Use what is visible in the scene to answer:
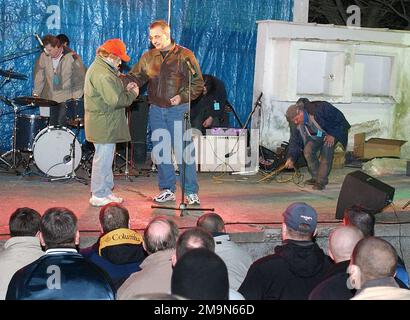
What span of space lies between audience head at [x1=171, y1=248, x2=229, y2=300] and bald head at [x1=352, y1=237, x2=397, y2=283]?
1.06 m

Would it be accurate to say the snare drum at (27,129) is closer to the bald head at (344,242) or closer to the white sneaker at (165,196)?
the white sneaker at (165,196)

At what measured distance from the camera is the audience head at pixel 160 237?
4.98 metres

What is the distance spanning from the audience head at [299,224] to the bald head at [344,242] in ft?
0.75

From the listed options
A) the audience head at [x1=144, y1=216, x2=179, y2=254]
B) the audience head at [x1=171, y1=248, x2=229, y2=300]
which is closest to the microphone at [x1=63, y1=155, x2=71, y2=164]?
the audience head at [x1=144, y1=216, x2=179, y2=254]

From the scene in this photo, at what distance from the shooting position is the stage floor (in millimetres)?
7984

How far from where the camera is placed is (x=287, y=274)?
15.6ft

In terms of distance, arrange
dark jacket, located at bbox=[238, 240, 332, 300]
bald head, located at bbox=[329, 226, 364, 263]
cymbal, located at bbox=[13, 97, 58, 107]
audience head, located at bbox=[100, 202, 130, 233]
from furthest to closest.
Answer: cymbal, located at bbox=[13, 97, 58, 107]
audience head, located at bbox=[100, 202, 130, 233]
bald head, located at bbox=[329, 226, 364, 263]
dark jacket, located at bbox=[238, 240, 332, 300]

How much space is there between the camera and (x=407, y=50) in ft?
45.6

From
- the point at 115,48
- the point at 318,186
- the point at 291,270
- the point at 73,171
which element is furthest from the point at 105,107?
the point at 291,270

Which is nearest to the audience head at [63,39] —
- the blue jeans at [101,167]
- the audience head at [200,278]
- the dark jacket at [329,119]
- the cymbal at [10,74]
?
the cymbal at [10,74]

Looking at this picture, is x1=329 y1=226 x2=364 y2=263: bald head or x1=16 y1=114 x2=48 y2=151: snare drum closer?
x1=329 y1=226 x2=364 y2=263: bald head

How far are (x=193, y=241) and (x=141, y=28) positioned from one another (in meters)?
8.12

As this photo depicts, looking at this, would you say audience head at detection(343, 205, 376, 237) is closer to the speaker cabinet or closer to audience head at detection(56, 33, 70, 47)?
the speaker cabinet

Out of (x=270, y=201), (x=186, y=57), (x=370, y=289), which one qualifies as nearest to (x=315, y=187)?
(x=270, y=201)
